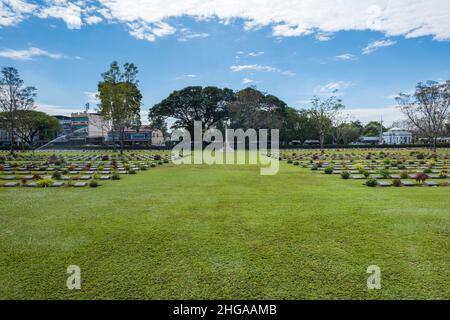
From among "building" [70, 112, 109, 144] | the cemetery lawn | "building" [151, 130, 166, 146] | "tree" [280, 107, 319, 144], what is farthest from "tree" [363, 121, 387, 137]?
the cemetery lawn

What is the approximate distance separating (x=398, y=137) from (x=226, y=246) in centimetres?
8548

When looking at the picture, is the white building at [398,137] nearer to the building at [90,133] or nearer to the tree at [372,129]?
the tree at [372,129]

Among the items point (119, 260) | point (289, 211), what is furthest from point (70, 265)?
point (289, 211)

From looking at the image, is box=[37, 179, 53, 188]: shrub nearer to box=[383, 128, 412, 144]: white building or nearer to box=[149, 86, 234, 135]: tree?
box=[149, 86, 234, 135]: tree

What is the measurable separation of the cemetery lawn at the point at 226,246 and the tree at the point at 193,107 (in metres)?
44.7

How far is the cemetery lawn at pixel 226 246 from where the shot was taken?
10.5 ft

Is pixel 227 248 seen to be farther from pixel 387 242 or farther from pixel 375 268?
pixel 387 242

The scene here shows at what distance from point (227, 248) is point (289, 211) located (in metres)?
2.52

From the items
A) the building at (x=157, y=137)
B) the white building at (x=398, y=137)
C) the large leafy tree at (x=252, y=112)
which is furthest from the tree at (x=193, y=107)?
the white building at (x=398, y=137)

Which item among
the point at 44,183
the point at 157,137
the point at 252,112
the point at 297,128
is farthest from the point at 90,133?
the point at 44,183

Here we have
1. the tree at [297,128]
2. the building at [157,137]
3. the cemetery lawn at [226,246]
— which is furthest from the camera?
the building at [157,137]

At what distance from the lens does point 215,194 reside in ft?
28.3

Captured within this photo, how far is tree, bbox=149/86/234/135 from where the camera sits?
51.4 meters

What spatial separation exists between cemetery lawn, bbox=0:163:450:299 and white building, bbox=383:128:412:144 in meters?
79.2
